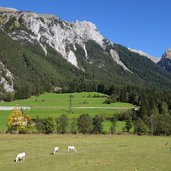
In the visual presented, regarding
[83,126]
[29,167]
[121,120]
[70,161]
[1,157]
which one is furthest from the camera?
[121,120]

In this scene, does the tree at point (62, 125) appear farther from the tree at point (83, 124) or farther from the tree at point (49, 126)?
the tree at point (83, 124)

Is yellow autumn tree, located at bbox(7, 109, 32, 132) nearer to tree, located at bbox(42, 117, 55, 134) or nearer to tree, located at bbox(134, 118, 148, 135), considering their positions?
tree, located at bbox(42, 117, 55, 134)

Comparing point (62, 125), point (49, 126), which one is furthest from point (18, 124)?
point (62, 125)

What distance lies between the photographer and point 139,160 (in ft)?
176

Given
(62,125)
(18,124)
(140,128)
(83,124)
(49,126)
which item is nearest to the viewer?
(49,126)

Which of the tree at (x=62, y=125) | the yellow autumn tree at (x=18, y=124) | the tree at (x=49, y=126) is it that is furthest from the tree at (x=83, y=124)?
the yellow autumn tree at (x=18, y=124)

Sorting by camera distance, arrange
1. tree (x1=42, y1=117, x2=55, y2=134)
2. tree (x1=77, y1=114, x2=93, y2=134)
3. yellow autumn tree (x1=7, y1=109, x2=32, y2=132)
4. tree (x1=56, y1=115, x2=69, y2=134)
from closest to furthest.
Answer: tree (x1=42, y1=117, x2=55, y2=134) → tree (x1=77, y1=114, x2=93, y2=134) → tree (x1=56, y1=115, x2=69, y2=134) → yellow autumn tree (x1=7, y1=109, x2=32, y2=132)

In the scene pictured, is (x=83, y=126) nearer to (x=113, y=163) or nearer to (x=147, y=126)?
(x=147, y=126)

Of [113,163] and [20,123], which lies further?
[20,123]

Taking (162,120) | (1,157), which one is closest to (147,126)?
(162,120)

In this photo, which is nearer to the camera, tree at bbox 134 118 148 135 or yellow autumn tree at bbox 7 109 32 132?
tree at bbox 134 118 148 135

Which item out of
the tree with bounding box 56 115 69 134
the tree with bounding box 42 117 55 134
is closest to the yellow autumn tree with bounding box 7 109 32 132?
the tree with bounding box 42 117 55 134

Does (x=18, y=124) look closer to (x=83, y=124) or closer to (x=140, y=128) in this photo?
(x=83, y=124)

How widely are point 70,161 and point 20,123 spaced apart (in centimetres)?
9034
